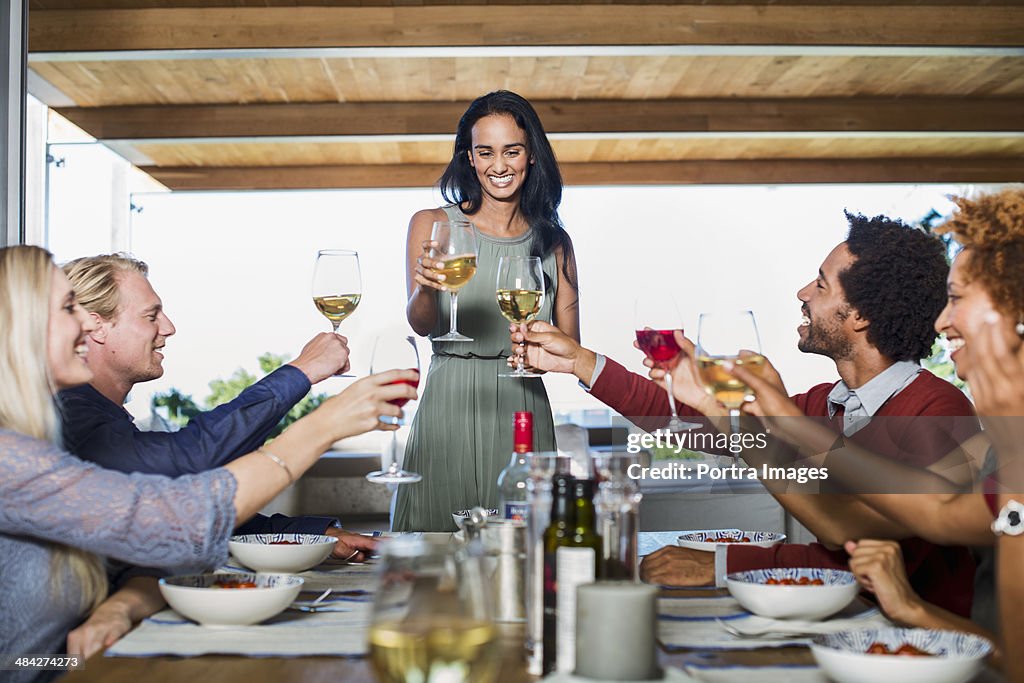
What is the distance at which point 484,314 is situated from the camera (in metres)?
2.48

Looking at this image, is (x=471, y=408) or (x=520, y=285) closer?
(x=520, y=285)

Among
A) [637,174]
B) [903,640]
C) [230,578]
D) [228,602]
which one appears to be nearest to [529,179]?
[230,578]

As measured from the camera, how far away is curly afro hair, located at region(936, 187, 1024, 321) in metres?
1.37

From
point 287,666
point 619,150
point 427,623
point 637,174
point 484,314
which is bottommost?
point 287,666

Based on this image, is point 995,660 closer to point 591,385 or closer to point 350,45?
point 591,385

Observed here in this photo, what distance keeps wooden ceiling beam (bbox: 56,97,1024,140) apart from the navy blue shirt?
3822 mm

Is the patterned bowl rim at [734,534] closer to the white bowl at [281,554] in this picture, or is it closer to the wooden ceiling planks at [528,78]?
the white bowl at [281,554]

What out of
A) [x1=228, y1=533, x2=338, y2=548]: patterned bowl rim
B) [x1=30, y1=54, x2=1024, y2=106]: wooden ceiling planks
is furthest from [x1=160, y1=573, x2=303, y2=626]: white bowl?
[x1=30, y1=54, x2=1024, y2=106]: wooden ceiling planks

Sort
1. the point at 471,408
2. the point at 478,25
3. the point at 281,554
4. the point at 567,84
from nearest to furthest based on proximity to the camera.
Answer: the point at 281,554
the point at 471,408
the point at 478,25
the point at 567,84

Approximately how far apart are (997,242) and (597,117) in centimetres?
428

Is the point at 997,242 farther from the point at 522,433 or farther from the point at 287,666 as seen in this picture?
the point at 287,666

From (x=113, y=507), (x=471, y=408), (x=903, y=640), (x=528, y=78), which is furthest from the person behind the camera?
(x=528, y=78)

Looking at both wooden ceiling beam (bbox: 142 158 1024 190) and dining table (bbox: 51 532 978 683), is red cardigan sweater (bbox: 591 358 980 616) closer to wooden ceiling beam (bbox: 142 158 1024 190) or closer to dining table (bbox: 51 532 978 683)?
dining table (bbox: 51 532 978 683)

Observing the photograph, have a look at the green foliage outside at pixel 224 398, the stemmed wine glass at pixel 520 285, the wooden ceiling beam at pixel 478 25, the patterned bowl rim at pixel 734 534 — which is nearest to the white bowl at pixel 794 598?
the patterned bowl rim at pixel 734 534
